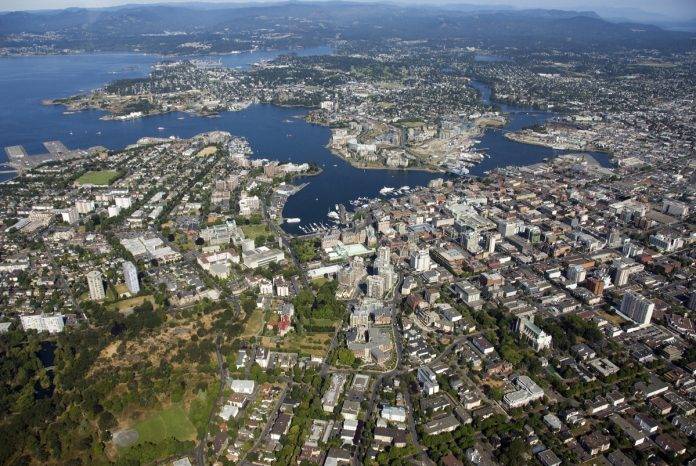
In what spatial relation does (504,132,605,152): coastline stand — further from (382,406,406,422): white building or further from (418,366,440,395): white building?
(382,406,406,422): white building

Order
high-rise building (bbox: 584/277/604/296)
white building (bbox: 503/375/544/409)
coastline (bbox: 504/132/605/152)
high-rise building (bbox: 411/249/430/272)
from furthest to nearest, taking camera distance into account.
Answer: coastline (bbox: 504/132/605/152) → high-rise building (bbox: 411/249/430/272) → high-rise building (bbox: 584/277/604/296) → white building (bbox: 503/375/544/409)

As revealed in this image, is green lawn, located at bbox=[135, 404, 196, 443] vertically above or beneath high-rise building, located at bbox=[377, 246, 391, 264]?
beneath

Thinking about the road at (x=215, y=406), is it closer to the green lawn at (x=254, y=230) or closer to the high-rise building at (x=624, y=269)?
the green lawn at (x=254, y=230)

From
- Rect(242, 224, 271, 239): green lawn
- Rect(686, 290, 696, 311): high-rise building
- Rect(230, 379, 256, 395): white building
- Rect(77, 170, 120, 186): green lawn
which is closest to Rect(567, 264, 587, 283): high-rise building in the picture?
Rect(686, 290, 696, 311): high-rise building

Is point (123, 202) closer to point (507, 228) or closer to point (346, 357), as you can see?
point (346, 357)

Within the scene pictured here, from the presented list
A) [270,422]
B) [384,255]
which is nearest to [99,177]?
[384,255]

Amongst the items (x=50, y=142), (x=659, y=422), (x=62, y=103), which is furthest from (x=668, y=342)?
(x=62, y=103)

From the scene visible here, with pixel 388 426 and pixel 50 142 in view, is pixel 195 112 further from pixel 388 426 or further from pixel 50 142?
pixel 388 426
